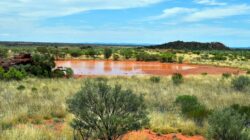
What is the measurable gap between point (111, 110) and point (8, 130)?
2.90m

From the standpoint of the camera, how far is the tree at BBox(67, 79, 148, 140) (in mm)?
8812

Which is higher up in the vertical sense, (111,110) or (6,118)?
(111,110)

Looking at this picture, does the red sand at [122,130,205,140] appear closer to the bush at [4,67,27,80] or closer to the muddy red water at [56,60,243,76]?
the bush at [4,67,27,80]

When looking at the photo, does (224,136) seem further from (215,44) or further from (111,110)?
(215,44)

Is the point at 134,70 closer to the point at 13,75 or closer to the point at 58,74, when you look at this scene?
the point at 58,74

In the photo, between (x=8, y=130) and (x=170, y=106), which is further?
(x=170, y=106)

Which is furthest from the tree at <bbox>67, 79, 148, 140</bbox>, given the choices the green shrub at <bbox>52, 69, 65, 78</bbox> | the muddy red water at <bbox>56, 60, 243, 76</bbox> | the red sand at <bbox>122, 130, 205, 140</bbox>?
the muddy red water at <bbox>56, 60, 243, 76</bbox>

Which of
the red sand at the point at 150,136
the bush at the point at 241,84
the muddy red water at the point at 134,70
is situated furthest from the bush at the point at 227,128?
the muddy red water at the point at 134,70

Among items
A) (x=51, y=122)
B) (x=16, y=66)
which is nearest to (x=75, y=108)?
(x=51, y=122)

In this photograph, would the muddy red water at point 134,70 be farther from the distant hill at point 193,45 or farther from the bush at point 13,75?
the distant hill at point 193,45

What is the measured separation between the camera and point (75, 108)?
29.3 feet

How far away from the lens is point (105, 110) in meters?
8.99

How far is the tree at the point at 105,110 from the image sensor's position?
881 cm

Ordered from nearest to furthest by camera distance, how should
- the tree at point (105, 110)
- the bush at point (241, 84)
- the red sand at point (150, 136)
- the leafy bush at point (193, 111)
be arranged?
1. the tree at point (105, 110)
2. the red sand at point (150, 136)
3. the leafy bush at point (193, 111)
4. the bush at point (241, 84)
